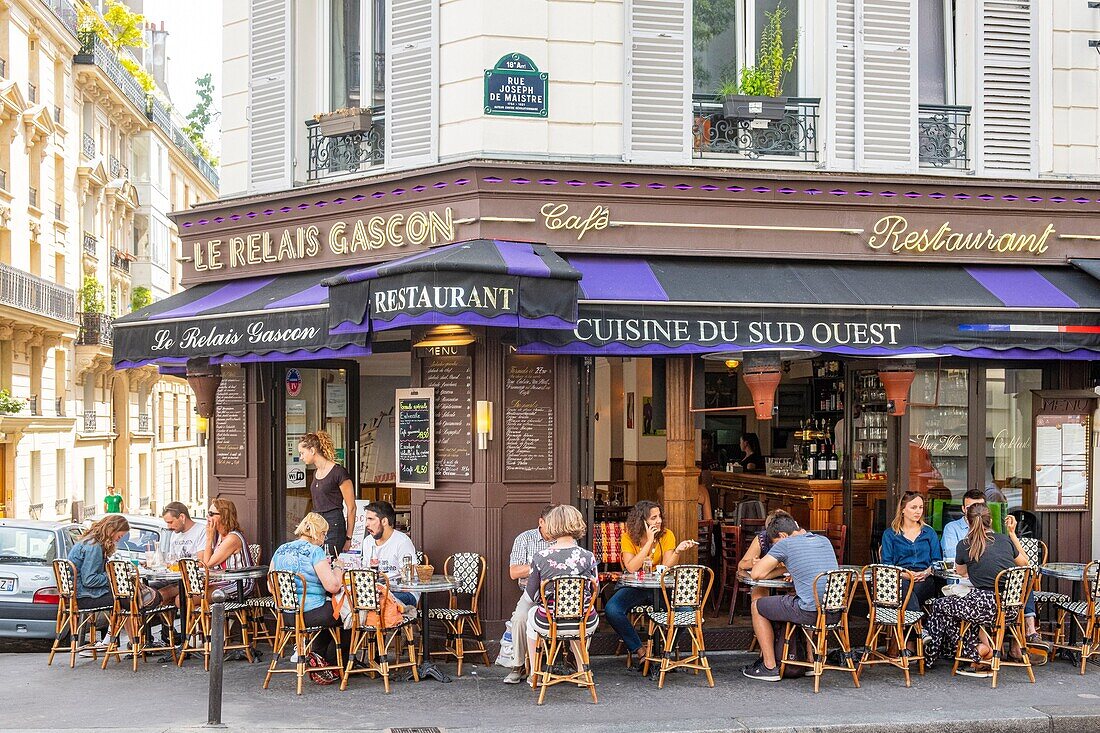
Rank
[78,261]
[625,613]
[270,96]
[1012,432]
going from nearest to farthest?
[625,613] < [1012,432] < [270,96] < [78,261]

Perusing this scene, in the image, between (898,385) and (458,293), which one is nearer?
(458,293)

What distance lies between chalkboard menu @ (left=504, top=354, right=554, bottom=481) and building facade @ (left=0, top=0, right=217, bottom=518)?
23078 mm

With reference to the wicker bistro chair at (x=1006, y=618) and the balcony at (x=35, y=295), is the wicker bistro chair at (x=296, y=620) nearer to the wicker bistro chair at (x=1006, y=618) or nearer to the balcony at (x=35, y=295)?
the wicker bistro chair at (x=1006, y=618)

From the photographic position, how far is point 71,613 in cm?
1056

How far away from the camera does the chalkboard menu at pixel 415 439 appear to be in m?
10.8

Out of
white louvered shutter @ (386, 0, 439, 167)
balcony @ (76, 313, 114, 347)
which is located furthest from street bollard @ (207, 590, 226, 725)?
balcony @ (76, 313, 114, 347)

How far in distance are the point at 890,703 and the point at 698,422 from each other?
122 inches

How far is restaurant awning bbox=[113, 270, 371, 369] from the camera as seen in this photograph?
1034cm

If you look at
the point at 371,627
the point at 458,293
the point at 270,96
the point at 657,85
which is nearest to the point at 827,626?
the point at 371,627

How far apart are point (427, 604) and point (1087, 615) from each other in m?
5.63

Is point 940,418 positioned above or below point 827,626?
above

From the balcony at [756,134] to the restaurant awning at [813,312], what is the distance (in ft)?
3.42

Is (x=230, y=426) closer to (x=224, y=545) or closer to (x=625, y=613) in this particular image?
(x=224, y=545)

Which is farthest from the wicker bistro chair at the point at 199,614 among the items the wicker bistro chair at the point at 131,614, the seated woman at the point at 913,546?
the seated woman at the point at 913,546
